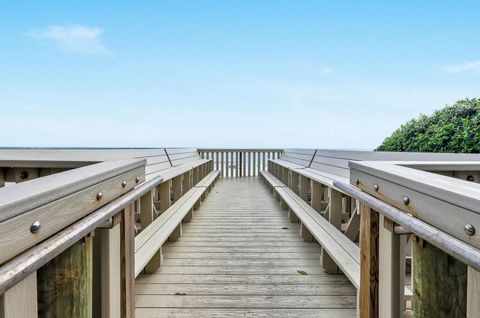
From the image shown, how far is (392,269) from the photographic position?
39.8 inches

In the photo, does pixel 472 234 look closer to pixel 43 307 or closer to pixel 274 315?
pixel 43 307

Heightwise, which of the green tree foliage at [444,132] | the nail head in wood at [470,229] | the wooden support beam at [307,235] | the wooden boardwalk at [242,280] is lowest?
the wooden boardwalk at [242,280]

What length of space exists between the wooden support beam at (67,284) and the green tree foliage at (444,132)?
4602mm

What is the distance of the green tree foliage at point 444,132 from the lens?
12.7 ft

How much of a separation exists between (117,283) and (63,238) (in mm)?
588

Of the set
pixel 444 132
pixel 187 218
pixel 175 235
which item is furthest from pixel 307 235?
pixel 444 132

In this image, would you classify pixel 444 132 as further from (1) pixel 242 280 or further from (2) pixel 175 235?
(2) pixel 175 235

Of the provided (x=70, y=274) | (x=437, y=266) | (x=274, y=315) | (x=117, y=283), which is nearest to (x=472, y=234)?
(x=437, y=266)

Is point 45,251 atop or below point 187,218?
atop

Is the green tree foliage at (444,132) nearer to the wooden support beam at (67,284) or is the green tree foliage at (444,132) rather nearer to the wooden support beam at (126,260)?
the wooden support beam at (126,260)

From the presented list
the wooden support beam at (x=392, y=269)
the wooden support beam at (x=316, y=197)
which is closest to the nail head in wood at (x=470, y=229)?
the wooden support beam at (x=392, y=269)

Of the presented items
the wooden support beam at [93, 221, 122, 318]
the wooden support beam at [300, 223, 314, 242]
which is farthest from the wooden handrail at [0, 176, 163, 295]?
the wooden support beam at [300, 223, 314, 242]

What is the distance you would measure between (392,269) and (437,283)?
0.76 ft

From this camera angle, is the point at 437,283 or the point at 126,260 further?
the point at 126,260
